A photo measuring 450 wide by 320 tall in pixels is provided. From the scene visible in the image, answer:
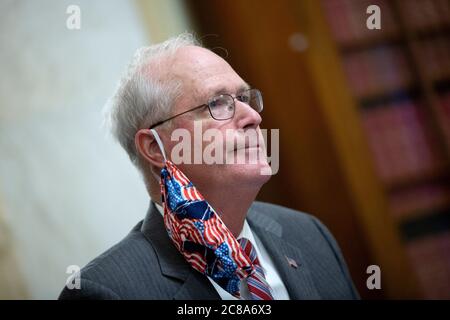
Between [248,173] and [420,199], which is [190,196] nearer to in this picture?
[248,173]

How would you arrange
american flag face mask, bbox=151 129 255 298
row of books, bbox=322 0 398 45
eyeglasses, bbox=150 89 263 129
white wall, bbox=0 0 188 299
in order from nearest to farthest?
1. american flag face mask, bbox=151 129 255 298
2. eyeglasses, bbox=150 89 263 129
3. white wall, bbox=0 0 188 299
4. row of books, bbox=322 0 398 45

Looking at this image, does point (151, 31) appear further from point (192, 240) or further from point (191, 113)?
point (192, 240)

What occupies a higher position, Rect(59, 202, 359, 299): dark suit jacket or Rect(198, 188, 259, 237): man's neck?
Rect(198, 188, 259, 237): man's neck

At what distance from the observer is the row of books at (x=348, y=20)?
5.81 ft

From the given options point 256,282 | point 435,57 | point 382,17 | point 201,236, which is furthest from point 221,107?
point 435,57

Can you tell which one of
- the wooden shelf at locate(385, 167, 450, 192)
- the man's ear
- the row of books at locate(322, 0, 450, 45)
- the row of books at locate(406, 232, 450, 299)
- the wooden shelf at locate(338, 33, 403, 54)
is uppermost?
the row of books at locate(322, 0, 450, 45)

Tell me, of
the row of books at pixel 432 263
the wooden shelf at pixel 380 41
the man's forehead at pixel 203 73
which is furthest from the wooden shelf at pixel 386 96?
the man's forehead at pixel 203 73

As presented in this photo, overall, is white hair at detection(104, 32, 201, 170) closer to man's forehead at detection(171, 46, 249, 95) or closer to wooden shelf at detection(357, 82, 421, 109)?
man's forehead at detection(171, 46, 249, 95)

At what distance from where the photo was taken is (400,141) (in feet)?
5.91

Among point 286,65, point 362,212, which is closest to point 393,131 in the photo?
point 362,212

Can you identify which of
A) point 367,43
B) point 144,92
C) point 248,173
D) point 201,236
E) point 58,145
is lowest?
point 201,236

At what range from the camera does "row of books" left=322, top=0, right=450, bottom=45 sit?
1.77 metres

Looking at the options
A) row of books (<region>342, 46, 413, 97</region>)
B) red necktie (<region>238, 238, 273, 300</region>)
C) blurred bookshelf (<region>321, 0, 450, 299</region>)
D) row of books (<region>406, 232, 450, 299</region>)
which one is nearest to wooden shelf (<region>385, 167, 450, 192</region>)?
blurred bookshelf (<region>321, 0, 450, 299</region>)

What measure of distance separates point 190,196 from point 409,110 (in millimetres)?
1168
